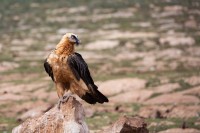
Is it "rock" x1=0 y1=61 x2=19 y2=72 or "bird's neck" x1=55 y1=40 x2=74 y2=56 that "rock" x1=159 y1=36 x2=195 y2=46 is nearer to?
"rock" x1=0 y1=61 x2=19 y2=72

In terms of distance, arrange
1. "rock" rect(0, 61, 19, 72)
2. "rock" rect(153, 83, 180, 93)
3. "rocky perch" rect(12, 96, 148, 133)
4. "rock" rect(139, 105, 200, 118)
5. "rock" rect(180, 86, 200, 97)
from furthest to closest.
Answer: "rock" rect(0, 61, 19, 72) < "rock" rect(153, 83, 180, 93) < "rock" rect(180, 86, 200, 97) < "rock" rect(139, 105, 200, 118) < "rocky perch" rect(12, 96, 148, 133)

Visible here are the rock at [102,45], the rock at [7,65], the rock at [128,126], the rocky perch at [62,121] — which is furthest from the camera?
the rock at [102,45]

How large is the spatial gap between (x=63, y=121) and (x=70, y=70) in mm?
1179

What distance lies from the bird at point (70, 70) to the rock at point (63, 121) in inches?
8.7

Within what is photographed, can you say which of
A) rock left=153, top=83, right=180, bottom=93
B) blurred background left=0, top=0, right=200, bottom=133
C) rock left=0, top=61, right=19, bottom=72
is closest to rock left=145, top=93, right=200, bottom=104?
blurred background left=0, top=0, right=200, bottom=133

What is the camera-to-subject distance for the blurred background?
63.7ft

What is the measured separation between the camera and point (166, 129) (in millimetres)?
16422

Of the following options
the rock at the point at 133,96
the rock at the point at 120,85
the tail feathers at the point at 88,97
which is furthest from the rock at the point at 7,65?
the tail feathers at the point at 88,97

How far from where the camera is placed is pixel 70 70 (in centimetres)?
1114

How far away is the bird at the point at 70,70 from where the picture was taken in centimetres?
1109

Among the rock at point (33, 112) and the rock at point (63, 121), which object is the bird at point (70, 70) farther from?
the rock at point (33, 112)

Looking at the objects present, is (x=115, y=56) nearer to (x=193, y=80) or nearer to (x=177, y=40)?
(x=177, y=40)

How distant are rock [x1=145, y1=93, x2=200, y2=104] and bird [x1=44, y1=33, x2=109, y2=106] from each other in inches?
357

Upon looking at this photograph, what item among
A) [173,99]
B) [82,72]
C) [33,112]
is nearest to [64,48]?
[82,72]
